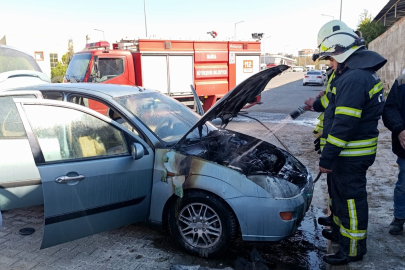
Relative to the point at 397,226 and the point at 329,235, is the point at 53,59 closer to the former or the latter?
the point at 329,235

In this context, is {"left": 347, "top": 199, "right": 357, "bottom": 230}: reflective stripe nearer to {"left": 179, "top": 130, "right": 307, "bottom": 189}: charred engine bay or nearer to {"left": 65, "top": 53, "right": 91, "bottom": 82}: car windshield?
{"left": 179, "top": 130, "right": 307, "bottom": 189}: charred engine bay

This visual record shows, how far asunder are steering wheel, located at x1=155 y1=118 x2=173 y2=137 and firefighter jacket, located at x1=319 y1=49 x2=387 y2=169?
1.63 m

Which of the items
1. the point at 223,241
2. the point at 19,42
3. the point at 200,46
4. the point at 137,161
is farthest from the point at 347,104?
the point at 19,42

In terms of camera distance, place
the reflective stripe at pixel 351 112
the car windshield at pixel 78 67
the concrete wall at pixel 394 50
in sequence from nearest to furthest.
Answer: the reflective stripe at pixel 351 112, the car windshield at pixel 78 67, the concrete wall at pixel 394 50

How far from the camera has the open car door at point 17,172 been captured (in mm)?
3633

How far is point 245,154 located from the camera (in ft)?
12.1

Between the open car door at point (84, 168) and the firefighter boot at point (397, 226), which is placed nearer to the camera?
the open car door at point (84, 168)

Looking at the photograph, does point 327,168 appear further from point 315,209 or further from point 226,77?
point 226,77

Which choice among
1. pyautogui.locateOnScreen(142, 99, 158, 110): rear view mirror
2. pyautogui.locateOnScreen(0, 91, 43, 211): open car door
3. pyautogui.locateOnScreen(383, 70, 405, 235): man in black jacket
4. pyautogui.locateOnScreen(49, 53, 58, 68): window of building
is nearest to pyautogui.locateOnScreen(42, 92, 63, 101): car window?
pyautogui.locateOnScreen(0, 91, 43, 211): open car door

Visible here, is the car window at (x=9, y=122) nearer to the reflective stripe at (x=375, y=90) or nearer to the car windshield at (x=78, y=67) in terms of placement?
the reflective stripe at (x=375, y=90)

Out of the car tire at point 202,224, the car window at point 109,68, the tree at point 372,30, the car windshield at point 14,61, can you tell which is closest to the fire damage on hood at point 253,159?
the car tire at point 202,224

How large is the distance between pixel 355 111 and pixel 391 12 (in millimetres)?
26236

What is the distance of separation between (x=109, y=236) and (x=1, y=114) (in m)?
1.89

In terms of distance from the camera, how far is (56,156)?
314 centimetres
